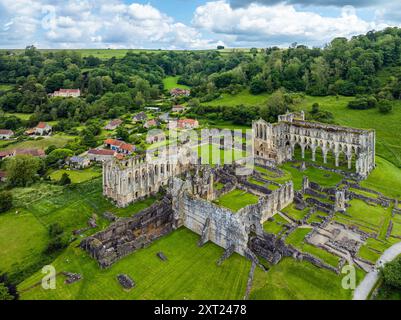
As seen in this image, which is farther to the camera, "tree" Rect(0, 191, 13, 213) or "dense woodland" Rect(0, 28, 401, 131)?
"dense woodland" Rect(0, 28, 401, 131)

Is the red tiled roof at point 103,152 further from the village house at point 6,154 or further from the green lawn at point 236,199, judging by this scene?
the green lawn at point 236,199

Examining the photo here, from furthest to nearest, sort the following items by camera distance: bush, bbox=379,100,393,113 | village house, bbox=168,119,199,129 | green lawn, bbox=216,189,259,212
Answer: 1. village house, bbox=168,119,199,129
2. bush, bbox=379,100,393,113
3. green lawn, bbox=216,189,259,212

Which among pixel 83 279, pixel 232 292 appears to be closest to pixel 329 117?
pixel 232 292

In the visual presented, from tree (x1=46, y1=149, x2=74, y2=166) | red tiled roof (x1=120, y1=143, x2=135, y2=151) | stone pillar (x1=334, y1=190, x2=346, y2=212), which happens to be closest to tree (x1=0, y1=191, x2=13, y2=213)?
tree (x1=46, y1=149, x2=74, y2=166)

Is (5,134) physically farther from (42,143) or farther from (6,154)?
(6,154)

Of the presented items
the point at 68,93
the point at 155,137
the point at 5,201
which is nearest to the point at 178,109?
the point at 155,137

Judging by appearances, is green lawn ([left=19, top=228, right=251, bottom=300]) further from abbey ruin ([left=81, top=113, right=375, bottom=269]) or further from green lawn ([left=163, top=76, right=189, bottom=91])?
green lawn ([left=163, top=76, right=189, bottom=91])
